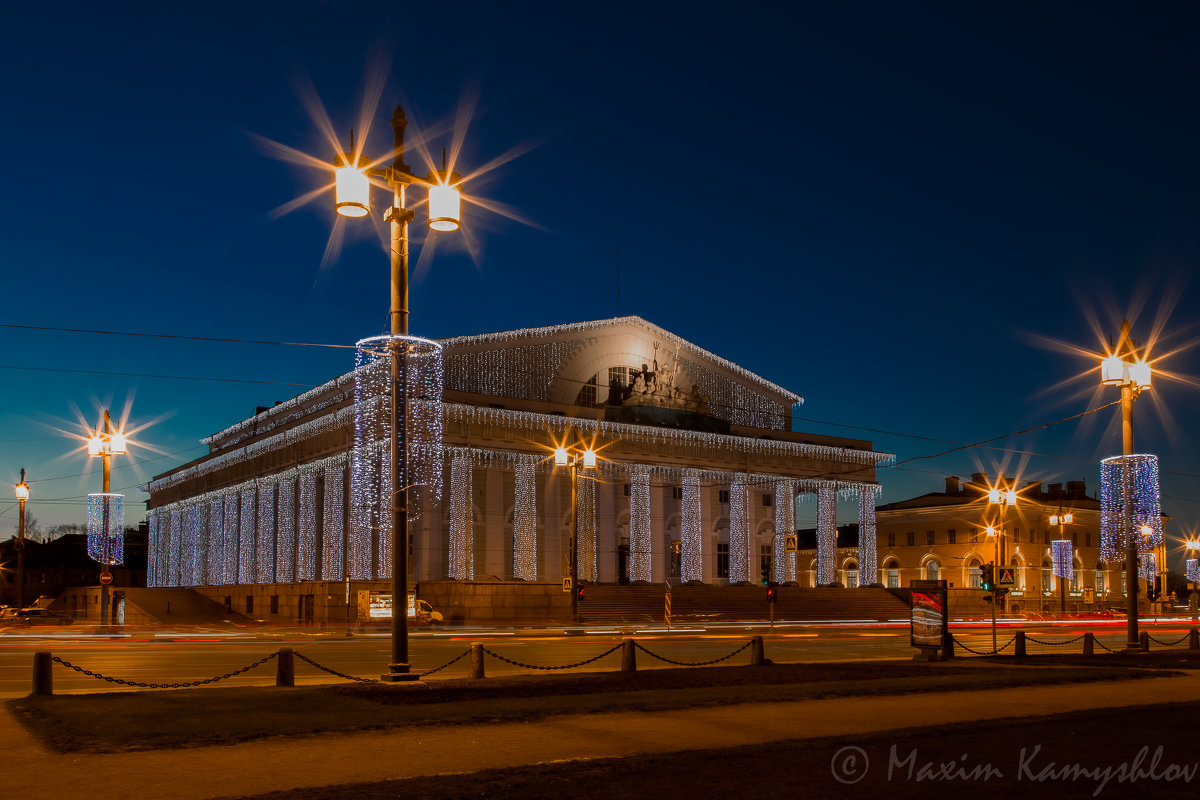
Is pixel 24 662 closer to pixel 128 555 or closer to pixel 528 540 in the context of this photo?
pixel 528 540

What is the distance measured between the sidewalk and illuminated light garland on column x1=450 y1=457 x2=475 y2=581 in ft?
144

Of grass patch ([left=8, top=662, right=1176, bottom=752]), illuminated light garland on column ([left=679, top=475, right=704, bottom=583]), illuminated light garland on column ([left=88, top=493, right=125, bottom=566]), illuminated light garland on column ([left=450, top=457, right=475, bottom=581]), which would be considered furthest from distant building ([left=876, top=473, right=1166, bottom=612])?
grass patch ([left=8, top=662, right=1176, bottom=752])

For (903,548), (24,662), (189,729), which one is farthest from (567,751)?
(903,548)

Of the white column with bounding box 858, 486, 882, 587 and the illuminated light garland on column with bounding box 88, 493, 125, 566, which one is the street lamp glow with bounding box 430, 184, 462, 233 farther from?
the white column with bounding box 858, 486, 882, 587

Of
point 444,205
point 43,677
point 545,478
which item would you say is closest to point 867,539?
point 545,478

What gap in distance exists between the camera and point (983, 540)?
310ft

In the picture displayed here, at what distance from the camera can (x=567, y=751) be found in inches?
495

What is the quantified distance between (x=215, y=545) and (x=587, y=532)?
34280 millimetres

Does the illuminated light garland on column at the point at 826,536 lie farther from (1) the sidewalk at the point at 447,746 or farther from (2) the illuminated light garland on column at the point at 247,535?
(1) the sidewalk at the point at 447,746

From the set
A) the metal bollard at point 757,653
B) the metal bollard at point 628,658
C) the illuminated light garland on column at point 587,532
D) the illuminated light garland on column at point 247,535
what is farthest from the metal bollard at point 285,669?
the illuminated light garland on column at point 247,535

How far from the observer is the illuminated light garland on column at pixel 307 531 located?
6806 centimetres

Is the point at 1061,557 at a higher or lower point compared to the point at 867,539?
lower

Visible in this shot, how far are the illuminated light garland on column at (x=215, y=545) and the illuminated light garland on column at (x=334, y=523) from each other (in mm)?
21589

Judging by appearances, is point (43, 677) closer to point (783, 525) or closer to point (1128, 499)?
point (1128, 499)
